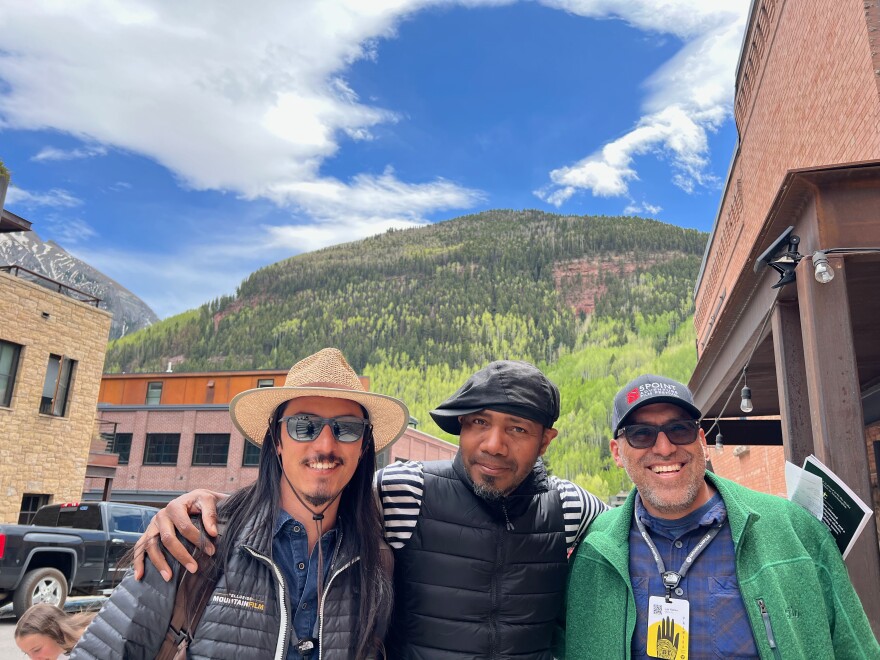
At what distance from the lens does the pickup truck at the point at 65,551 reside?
30.6 ft

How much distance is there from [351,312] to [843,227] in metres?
147

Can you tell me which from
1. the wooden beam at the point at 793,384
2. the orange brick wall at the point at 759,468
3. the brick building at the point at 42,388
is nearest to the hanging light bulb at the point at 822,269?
the wooden beam at the point at 793,384

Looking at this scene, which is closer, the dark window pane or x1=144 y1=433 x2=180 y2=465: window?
the dark window pane

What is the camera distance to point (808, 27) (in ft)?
27.9

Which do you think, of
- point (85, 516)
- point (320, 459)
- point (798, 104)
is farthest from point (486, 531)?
point (85, 516)

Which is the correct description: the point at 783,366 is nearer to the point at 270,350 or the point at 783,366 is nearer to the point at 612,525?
the point at 612,525

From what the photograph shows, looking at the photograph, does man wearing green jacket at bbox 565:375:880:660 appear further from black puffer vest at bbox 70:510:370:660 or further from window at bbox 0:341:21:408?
window at bbox 0:341:21:408

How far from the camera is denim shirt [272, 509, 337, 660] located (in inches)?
90.2

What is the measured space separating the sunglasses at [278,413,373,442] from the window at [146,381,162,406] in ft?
134

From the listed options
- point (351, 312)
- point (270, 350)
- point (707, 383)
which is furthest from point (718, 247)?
point (351, 312)

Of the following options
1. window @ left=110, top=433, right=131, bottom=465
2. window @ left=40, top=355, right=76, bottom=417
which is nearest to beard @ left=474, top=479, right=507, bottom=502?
window @ left=40, top=355, right=76, bottom=417

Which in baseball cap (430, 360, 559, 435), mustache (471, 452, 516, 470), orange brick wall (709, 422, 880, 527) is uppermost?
orange brick wall (709, 422, 880, 527)

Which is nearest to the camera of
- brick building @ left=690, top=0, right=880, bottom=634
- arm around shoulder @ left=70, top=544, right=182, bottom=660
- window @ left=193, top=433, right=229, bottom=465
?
Result: arm around shoulder @ left=70, top=544, right=182, bottom=660

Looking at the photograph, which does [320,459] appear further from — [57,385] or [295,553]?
[57,385]
